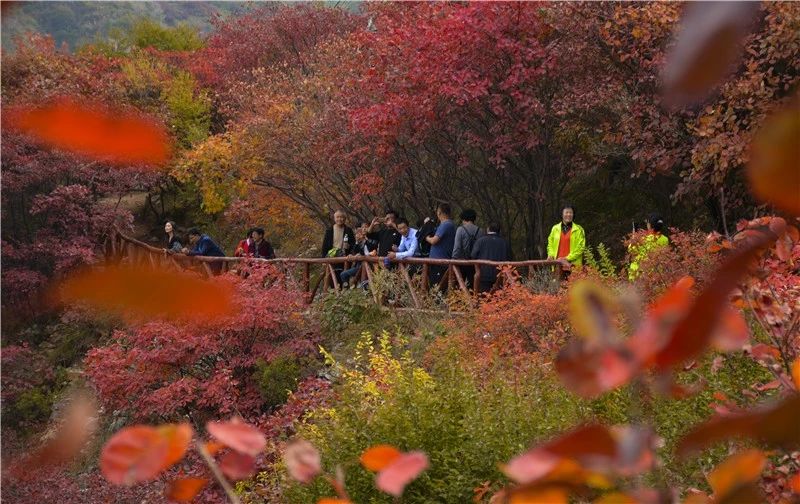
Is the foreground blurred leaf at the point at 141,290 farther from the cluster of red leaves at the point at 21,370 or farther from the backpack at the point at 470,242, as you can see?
the cluster of red leaves at the point at 21,370

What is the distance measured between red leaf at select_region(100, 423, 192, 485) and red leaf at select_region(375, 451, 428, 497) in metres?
0.20

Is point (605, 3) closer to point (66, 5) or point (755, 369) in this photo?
point (755, 369)

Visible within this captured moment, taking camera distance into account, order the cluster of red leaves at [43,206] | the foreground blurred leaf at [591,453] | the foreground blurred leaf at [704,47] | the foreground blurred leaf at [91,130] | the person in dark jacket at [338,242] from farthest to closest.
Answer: the cluster of red leaves at [43,206] → the person in dark jacket at [338,242] → the foreground blurred leaf at [91,130] → the foreground blurred leaf at [591,453] → the foreground blurred leaf at [704,47]

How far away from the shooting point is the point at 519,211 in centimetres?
1531

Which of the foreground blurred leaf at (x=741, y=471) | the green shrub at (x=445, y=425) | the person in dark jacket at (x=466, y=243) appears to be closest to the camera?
the foreground blurred leaf at (x=741, y=471)

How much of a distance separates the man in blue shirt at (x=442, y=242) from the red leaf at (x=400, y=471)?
397 inches

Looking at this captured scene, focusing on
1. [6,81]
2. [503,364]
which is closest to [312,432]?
[503,364]

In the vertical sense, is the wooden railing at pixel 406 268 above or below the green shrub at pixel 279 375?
above

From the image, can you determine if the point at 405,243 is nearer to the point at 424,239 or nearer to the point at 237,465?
the point at 424,239

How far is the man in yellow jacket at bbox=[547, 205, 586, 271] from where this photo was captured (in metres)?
10.1

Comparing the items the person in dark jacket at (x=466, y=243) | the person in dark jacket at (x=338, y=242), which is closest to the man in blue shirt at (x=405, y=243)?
the person in dark jacket at (x=466, y=243)

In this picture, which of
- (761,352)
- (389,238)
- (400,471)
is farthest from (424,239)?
(400,471)

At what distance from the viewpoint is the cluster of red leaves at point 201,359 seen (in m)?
8.98

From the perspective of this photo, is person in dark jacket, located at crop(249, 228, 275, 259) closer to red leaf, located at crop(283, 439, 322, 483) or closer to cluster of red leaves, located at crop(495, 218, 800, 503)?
red leaf, located at crop(283, 439, 322, 483)
